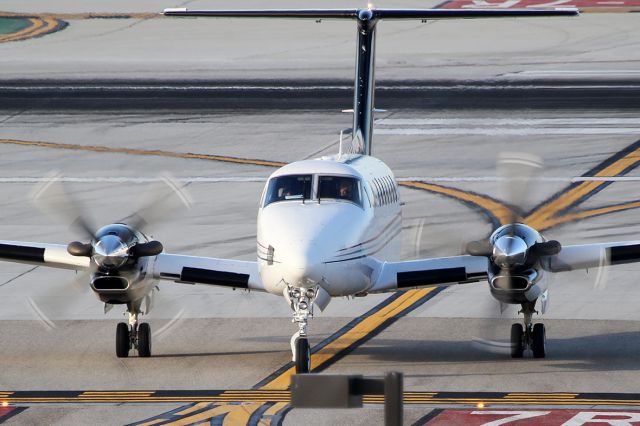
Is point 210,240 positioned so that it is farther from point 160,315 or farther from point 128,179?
point 128,179

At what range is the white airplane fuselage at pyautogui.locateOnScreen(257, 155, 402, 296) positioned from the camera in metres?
18.9

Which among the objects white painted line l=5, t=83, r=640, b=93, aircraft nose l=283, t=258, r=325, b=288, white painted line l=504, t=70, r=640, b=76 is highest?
white painted line l=504, t=70, r=640, b=76

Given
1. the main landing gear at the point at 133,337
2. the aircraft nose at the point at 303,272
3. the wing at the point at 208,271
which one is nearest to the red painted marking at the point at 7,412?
the main landing gear at the point at 133,337

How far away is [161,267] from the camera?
69.8 feet

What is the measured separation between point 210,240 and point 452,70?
91.2 feet

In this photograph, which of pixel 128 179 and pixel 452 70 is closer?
pixel 128 179

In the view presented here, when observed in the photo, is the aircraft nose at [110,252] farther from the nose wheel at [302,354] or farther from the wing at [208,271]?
the nose wheel at [302,354]

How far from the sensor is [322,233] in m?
19.2

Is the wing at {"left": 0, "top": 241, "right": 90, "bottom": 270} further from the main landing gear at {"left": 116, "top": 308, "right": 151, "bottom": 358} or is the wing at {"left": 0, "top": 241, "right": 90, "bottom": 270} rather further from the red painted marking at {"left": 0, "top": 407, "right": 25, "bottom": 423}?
the red painted marking at {"left": 0, "top": 407, "right": 25, "bottom": 423}

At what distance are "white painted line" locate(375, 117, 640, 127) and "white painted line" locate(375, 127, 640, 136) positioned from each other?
31.8 inches

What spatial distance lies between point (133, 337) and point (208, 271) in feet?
5.69

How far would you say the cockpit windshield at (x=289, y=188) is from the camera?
20219mm

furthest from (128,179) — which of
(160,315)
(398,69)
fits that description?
(398,69)

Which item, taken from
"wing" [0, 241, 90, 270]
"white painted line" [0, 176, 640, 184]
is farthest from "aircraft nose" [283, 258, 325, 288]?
"white painted line" [0, 176, 640, 184]
